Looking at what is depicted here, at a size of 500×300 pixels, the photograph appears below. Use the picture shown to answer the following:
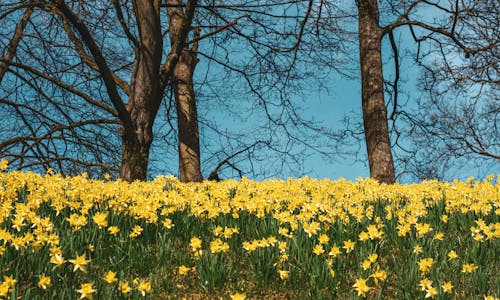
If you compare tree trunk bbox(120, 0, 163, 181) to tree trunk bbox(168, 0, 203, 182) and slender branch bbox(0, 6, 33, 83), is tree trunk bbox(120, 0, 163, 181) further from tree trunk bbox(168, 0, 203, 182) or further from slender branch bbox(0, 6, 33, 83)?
slender branch bbox(0, 6, 33, 83)

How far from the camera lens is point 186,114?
10.8 m

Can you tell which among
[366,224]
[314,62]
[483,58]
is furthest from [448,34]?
[366,224]

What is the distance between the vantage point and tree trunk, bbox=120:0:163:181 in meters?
8.55

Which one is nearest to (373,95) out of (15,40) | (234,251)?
(234,251)

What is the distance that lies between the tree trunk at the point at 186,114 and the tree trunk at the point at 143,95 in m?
1.45

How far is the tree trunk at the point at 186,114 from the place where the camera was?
10461mm

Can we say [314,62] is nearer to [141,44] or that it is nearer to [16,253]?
[141,44]

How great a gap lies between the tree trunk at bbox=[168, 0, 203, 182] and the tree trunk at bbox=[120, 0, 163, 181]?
4.75 ft

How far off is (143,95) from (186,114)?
2.16 meters

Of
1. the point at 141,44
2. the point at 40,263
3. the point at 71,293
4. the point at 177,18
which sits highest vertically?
the point at 177,18

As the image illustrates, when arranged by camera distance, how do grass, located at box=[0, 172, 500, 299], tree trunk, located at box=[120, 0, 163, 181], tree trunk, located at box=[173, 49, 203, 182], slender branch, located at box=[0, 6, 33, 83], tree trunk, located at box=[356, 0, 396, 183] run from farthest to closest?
1. tree trunk, located at box=[173, 49, 203, 182]
2. slender branch, located at box=[0, 6, 33, 83]
3. tree trunk, located at box=[356, 0, 396, 183]
4. tree trunk, located at box=[120, 0, 163, 181]
5. grass, located at box=[0, 172, 500, 299]

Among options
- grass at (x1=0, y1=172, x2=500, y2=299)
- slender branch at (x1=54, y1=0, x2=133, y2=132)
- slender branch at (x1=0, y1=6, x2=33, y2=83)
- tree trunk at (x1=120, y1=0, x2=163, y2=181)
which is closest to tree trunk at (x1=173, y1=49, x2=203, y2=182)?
tree trunk at (x1=120, y1=0, x2=163, y2=181)

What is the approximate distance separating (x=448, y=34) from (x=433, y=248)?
8408 millimetres

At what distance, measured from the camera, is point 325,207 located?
4469mm
